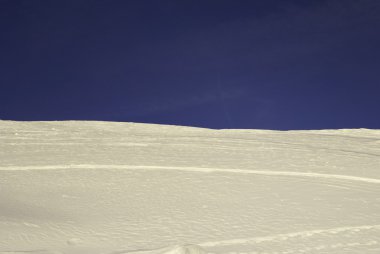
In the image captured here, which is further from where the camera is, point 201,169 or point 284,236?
point 201,169

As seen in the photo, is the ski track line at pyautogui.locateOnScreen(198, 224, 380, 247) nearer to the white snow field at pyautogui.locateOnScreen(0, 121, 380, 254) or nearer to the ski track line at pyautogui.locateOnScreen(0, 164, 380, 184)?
the white snow field at pyautogui.locateOnScreen(0, 121, 380, 254)

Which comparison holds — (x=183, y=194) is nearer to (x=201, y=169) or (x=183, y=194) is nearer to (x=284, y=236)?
(x=201, y=169)

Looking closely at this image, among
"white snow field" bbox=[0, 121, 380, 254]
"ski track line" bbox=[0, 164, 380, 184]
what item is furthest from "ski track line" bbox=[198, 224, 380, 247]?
"ski track line" bbox=[0, 164, 380, 184]

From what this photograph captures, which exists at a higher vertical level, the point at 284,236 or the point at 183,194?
the point at 183,194

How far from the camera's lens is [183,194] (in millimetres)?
3686

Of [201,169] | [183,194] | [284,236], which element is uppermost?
[201,169]

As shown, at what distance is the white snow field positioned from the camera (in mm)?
2688

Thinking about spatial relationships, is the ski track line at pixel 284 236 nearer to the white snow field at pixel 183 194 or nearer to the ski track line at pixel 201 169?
the white snow field at pixel 183 194

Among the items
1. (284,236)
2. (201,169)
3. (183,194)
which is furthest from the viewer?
(201,169)

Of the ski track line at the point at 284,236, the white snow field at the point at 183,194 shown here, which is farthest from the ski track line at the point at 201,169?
the ski track line at the point at 284,236

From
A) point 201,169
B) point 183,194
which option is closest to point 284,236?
point 183,194

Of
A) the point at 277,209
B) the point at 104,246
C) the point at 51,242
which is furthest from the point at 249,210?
the point at 51,242

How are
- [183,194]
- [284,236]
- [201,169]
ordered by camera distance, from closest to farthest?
[284,236]
[183,194]
[201,169]

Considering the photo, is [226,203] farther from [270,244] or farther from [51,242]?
[51,242]
